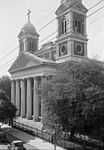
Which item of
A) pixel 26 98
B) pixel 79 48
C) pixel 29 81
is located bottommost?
pixel 26 98

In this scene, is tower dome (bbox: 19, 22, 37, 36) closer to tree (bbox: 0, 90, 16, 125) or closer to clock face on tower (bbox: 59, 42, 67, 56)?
clock face on tower (bbox: 59, 42, 67, 56)

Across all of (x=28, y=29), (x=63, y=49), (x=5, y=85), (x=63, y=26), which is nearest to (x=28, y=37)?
(x=28, y=29)

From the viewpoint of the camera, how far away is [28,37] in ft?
→ 187

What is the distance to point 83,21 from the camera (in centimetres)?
4406

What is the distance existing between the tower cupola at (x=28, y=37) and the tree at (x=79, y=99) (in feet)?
119

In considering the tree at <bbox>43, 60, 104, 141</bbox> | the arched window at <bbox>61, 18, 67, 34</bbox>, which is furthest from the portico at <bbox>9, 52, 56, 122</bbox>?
the tree at <bbox>43, 60, 104, 141</bbox>

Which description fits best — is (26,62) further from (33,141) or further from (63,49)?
(33,141)

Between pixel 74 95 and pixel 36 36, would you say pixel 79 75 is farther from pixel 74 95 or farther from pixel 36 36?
pixel 36 36

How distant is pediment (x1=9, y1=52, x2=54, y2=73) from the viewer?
42.2m

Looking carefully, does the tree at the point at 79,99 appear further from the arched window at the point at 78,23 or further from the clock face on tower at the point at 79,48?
the arched window at the point at 78,23

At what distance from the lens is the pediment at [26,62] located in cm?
4219

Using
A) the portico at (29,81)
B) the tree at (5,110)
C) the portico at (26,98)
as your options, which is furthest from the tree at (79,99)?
the portico at (26,98)

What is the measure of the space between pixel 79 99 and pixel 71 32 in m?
23.7

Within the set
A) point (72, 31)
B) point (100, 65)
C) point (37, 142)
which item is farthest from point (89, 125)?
point (72, 31)
